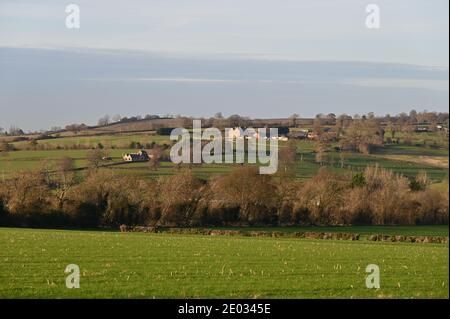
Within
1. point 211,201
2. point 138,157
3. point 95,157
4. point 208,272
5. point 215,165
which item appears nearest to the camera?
point 208,272

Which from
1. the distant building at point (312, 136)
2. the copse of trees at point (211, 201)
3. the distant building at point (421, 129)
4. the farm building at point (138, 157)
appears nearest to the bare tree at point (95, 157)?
the farm building at point (138, 157)

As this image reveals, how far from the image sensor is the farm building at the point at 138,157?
78.1 metres

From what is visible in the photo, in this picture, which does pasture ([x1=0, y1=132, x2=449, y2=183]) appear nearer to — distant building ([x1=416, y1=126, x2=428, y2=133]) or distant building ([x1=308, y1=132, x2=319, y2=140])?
distant building ([x1=308, y1=132, x2=319, y2=140])

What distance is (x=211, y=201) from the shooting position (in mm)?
61375

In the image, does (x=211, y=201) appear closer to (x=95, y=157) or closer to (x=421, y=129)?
(x=95, y=157)

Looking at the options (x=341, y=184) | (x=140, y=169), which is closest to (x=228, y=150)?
(x=140, y=169)

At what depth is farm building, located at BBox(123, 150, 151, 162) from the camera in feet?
256

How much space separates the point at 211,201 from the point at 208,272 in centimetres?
4008

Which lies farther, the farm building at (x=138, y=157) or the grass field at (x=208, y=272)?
the farm building at (x=138, y=157)

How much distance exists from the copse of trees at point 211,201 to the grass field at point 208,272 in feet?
88.6

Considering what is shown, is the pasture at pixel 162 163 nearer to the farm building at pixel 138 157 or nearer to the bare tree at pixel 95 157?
the bare tree at pixel 95 157

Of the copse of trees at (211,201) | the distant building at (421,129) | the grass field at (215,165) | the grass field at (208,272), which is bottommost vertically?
the copse of trees at (211,201)

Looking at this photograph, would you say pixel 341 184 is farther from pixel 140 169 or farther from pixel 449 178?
pixel 449 178

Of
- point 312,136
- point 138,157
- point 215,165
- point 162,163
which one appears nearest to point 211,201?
point 215,165
